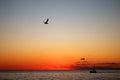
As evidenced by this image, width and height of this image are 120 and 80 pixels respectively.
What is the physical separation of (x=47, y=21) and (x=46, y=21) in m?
Answer: 0.50

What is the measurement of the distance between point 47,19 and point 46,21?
303 mm

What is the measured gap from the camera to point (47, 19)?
2969 centimetres

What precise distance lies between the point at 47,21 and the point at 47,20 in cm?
16

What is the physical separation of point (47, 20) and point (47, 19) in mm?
285

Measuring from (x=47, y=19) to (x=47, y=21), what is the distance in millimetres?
435

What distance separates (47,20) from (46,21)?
42 centimetres

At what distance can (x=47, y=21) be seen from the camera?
30062 mm

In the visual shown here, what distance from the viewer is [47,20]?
30.0m
